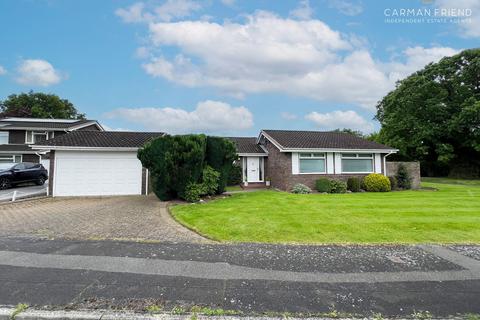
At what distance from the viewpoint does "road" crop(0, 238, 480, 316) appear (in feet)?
11.0

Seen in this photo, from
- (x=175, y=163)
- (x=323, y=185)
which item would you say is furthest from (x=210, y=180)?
(x=323, y=185)

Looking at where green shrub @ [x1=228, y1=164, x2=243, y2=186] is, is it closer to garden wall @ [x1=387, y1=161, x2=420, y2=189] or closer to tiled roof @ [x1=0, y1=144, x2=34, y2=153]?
garden wall @ [x1=387, y1=161, x2=420, y2=189]

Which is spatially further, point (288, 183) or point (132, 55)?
point (288, 183)

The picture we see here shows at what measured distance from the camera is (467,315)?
10.1ft

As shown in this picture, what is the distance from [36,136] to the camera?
24.9 meters

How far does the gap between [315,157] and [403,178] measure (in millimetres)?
7196

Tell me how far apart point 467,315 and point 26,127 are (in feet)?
106

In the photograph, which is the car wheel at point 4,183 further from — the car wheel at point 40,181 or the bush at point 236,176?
the bush at point 236,176

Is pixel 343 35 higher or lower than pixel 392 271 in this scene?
higher

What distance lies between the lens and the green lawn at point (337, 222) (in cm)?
648

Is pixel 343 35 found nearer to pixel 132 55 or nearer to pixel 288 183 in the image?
pixel 288 183

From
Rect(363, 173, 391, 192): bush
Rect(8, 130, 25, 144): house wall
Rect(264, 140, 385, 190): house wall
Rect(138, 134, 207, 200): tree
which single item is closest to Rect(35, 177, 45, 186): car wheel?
Rect(8, 130, 25, 144): house wall

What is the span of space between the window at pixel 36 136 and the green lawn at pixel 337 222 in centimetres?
2230

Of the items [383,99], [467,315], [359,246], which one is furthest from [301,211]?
[383,99]
